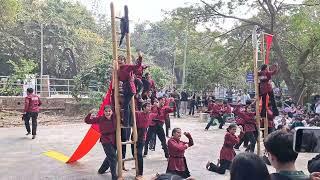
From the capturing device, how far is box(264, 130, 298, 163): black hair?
2.98 m

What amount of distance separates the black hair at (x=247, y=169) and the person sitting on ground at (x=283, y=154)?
22cm

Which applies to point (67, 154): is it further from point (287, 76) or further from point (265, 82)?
point (287, 76)

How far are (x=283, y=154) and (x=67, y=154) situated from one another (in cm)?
916

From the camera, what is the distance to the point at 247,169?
9.04 feet

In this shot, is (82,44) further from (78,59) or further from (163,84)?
(163,84)

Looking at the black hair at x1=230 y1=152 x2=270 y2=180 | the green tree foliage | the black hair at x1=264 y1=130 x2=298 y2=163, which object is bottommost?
the black hair at x1=230 y1=152 x2=270 y2=180

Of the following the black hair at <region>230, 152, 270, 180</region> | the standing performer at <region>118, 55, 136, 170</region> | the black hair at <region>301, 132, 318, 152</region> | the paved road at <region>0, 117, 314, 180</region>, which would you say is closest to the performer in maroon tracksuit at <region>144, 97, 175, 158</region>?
the paved road at <region>0, 117, 314, 180</region>

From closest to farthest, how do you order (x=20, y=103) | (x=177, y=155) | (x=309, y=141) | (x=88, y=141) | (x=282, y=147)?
(x=309, y=141), (x=282, y=147), (x=177, y=155), (x=88, y=141), (x=20, y=103)

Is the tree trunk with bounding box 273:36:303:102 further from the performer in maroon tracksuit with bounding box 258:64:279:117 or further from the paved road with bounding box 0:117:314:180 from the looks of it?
the performer in maroon tracksuit with bounding box 258:64:279:117

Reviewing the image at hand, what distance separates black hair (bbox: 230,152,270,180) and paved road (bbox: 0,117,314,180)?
19.1 feet

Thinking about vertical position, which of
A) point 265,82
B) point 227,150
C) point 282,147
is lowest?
point 227,150

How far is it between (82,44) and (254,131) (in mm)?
28757

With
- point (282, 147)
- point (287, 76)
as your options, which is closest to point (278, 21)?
point (287, 76)

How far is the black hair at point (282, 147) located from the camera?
2.98 m
